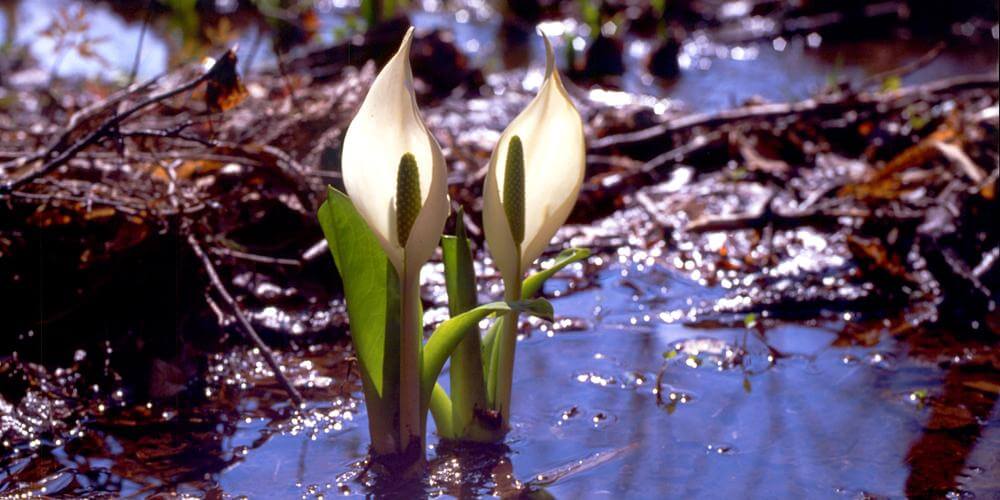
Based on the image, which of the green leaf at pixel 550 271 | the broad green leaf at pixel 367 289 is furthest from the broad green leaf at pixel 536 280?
the broad green leaf at pixel 367 289

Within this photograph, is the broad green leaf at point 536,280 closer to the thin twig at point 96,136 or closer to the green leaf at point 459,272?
the green leaf at point 459,272

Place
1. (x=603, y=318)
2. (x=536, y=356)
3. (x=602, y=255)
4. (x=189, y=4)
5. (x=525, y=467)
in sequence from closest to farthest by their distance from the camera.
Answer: (x=525, y=467), (x=536, y=356), (x=603, y=318), (x=602, y=255), (x=189, y=4)

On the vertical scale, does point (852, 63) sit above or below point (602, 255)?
above

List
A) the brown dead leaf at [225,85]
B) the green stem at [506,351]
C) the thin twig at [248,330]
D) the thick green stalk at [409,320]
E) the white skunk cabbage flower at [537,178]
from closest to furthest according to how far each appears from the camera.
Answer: the thick green stalk at [409,320], the white skunk cabbage flower at [537,178], the green stem at [506,351], the thin twig at [248,330], the brown dead leaf at [225,85]

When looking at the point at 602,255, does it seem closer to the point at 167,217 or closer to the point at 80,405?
the point at 167,217

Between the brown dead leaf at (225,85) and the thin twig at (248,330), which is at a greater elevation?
the brown dead leaf at (225,85)

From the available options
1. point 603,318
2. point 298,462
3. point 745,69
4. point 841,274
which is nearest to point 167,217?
point 298,462
